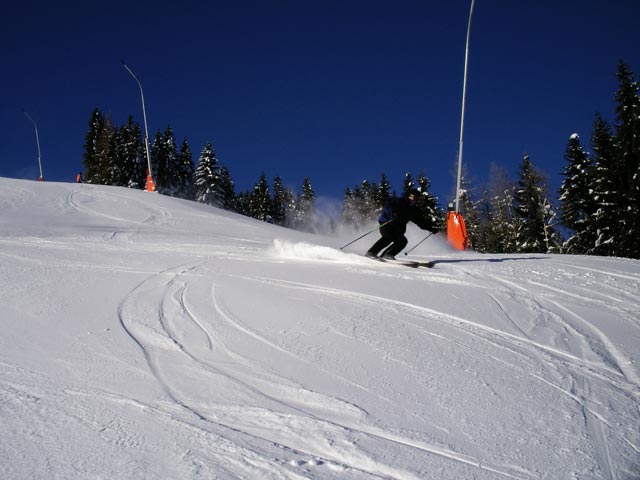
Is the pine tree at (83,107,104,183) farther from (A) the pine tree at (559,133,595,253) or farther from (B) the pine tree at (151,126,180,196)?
(A) the pine tree at (559,133,595,253)

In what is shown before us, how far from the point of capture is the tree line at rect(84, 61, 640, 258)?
1065 inches

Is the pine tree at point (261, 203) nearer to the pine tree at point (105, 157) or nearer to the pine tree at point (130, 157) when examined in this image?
the pine tree at point (130, 157)

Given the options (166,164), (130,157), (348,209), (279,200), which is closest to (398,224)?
(130,157)

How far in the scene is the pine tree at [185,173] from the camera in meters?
66.8

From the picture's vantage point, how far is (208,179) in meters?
60.4

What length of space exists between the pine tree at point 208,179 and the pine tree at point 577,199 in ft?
143

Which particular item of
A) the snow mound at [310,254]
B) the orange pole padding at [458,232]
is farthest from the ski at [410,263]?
the orange pole padding at [458,232]

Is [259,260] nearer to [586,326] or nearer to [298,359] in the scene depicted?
[298,359]

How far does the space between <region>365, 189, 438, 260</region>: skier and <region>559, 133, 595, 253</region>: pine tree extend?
24.9 m

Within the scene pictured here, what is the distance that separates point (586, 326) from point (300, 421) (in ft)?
12.5

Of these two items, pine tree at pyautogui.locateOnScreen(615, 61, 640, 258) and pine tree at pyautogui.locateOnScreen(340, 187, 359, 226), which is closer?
pine tree at pyautogui.locateOnScreen(615, 61, 640, 258)

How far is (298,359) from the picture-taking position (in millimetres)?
3684

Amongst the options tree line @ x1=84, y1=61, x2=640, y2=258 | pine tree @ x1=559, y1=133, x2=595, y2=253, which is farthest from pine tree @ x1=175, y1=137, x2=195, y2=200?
pine tree @ x1=559, y1=133, x2=595, y2=253

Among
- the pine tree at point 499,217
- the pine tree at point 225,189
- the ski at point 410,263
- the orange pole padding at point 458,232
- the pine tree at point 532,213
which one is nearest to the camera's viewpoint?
the ski at point 410,263
